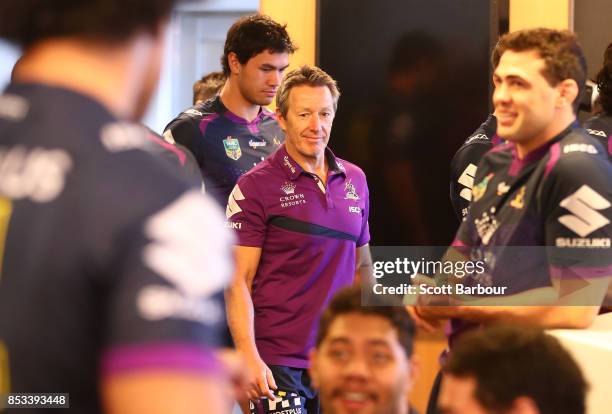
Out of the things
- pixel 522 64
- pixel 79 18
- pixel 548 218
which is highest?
pixel 79 18

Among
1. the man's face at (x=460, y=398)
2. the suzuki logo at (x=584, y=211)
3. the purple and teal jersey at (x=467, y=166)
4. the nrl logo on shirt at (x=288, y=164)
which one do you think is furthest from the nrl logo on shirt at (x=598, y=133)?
the man's face at (x=460, y=398)

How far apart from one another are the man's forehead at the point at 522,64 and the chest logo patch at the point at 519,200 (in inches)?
11.9

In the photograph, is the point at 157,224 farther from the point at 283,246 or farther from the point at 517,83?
the point at 283,246

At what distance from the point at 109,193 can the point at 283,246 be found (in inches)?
111

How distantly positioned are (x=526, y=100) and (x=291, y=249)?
1324mm

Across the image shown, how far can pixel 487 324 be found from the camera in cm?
250

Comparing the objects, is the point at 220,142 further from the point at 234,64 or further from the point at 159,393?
the point at 159,393

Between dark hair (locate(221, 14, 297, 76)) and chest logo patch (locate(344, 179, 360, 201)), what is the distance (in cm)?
87

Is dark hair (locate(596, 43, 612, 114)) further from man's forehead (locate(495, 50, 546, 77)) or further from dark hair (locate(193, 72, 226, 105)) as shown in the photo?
dark hair (locate(193, 72, 226, 105))

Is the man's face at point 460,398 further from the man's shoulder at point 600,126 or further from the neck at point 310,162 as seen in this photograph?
the man's shoulder at point 600,126

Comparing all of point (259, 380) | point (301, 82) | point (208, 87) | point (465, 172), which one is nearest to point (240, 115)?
point (301, 82)

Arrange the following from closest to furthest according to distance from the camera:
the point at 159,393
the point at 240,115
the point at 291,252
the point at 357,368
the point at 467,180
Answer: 1. the point at 159,393
2. the point at 357,368
3. the point at 291,252
4. the point at 467,180
5. the point at 240,115

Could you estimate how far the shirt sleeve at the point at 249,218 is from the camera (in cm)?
362

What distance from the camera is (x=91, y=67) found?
0.87m
